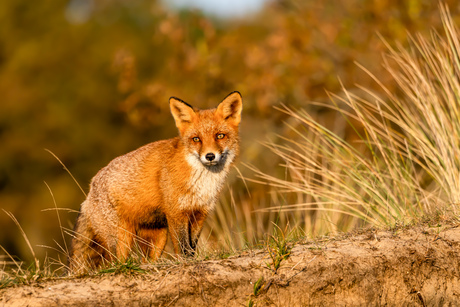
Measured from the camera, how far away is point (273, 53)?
12.4m

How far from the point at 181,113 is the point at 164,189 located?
2.75ft

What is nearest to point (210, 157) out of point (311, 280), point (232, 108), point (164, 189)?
point (164, 189)

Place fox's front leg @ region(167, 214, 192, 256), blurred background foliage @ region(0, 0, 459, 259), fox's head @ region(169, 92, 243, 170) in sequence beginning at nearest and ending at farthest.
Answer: fox's front leg @ region(167, 214, 192, 256), fox's head @ region(169, 92, 243, 170), blurred background foliage @ region(0, 0, 459, 259)

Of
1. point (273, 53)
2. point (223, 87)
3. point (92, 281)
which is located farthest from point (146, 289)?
point (273, 53)

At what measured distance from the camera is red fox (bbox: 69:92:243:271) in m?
5.62

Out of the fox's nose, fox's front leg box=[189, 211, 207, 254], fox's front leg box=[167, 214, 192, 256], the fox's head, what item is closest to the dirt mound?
fox's front leg box=[167, 214, 192, 256]

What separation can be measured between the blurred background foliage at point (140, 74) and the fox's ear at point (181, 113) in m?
1.89

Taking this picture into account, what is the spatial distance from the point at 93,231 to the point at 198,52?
6.28 meters

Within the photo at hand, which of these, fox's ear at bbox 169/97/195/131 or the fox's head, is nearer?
the fox's head

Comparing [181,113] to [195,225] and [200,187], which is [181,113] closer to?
[200,187]

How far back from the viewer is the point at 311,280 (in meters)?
4.53

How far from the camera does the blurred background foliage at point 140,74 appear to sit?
11539mm

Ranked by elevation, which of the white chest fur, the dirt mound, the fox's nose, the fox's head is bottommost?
the dirt mound

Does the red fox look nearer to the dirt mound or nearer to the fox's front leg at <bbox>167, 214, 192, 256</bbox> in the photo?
the fox's front leg at <bbox>167, 214, 192, 256</bbox>
